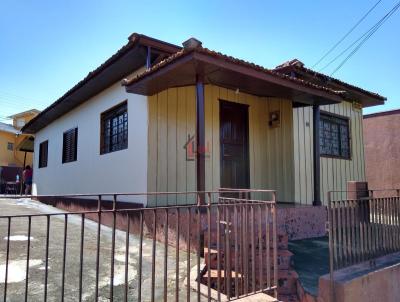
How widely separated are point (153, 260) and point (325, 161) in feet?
25.0

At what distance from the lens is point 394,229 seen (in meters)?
5.47

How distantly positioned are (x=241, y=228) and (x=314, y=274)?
5.72 ft

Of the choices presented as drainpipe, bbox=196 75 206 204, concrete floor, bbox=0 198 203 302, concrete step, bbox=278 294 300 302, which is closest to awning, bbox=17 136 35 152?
concrete floor, bbox=0 198 203 302

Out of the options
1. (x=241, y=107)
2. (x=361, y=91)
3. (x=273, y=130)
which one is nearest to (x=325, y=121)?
(x=361, y=91)

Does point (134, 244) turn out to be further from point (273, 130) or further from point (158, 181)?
point (273, 130)

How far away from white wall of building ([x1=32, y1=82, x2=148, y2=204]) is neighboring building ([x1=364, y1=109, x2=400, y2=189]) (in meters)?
12.1

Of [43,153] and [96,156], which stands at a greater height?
[43,153]

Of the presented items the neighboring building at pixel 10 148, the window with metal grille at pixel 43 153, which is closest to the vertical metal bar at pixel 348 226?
the window with metal grille at pixel 43 153

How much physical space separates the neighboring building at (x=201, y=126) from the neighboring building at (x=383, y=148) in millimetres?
4267

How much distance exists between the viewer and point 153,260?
2.65 metres

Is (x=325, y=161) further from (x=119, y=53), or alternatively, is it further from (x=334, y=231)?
(x=119, y=53)

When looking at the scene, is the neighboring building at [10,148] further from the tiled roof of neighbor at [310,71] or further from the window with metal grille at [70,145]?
the tiled roof of neighbor at [310,71]

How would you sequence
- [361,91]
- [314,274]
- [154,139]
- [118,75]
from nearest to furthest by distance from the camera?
[314,274] → [154,139] → [118,75] → [361,91]

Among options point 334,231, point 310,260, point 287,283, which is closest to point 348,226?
point 334,231
